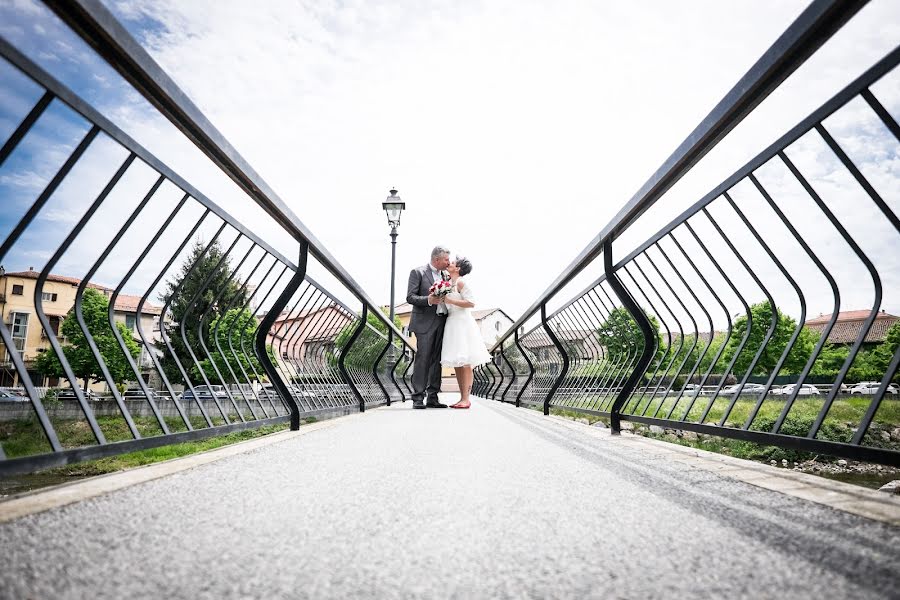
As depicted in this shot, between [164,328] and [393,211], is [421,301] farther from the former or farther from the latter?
[393,211]

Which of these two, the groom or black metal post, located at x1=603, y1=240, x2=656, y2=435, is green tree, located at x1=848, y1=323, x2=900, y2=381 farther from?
the groom

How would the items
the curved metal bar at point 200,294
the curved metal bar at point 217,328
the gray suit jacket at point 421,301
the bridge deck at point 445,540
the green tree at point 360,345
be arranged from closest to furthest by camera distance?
the bridge deck at point 445,540 → the curved metal bar at point 200,294 → the curved metal bar at point 217,328 → the green tree at point 360,345 → the gray suit jacket at point 421,301

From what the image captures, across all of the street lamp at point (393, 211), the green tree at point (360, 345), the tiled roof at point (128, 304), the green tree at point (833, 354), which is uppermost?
the street lamp at point (393, 211)

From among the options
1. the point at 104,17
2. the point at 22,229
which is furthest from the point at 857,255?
the point at 22,229

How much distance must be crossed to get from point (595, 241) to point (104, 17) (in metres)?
3.18

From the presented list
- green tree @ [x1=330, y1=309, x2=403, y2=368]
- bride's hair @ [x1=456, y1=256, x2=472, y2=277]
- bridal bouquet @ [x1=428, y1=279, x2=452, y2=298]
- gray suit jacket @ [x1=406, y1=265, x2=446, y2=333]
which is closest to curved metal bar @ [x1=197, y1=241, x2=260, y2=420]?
green tree @ [x1=330, y1=309, x2=403, y2=368]

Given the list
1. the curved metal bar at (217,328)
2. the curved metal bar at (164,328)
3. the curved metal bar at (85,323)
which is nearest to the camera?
the curved metal bar at (85,323)

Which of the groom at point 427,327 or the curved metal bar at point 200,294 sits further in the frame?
the groom at point 427,327

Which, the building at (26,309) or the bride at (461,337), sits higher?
the bride at (461,337)

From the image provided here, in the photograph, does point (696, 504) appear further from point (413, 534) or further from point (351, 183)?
point (351, 183)

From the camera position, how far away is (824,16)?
4.91 ft

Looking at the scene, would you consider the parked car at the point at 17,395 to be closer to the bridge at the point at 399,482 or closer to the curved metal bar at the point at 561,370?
the bridge at the point at 399,482

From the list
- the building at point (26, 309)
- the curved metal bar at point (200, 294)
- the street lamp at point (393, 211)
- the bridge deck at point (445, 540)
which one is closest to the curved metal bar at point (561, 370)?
the curved metal bar at point (200, 294)

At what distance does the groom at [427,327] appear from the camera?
7543 mm
